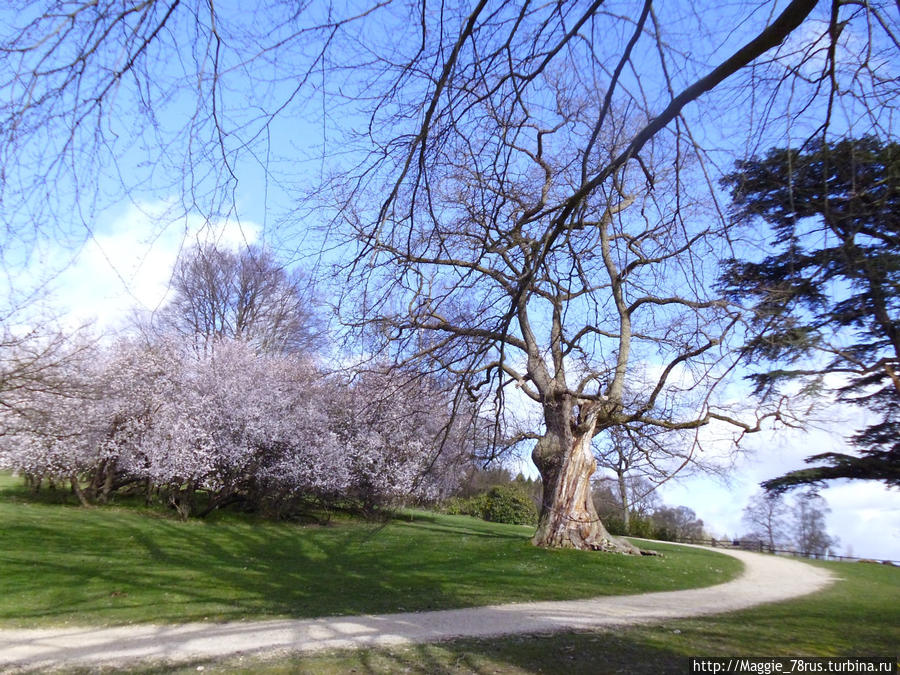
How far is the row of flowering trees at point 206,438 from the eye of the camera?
58.7 ft

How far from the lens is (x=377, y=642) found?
23.2 feet

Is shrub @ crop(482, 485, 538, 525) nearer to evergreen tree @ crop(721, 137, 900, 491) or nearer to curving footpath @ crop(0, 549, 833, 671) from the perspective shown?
curving footpath @ crop(0, 549, 833, 671)

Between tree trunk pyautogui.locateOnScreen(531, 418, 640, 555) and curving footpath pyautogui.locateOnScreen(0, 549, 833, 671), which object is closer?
curving footpath pyautogui.locateOnScreen(0, 549, 833, 671)

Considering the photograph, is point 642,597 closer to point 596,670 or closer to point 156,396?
point 596,670

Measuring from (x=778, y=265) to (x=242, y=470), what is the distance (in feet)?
61.2

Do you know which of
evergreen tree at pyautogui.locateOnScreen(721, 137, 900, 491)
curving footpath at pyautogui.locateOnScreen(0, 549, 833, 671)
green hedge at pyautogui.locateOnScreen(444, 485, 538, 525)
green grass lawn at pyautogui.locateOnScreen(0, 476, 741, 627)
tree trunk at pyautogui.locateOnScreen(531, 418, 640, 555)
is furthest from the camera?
green hedge at pyautogui.locateOnScreen(444, 485, 538, 525)

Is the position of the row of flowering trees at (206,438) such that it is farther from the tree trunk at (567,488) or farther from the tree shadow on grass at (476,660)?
the tree shadow on grass at (476,660)

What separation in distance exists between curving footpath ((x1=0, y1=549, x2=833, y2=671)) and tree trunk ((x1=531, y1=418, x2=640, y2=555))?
15.6ft

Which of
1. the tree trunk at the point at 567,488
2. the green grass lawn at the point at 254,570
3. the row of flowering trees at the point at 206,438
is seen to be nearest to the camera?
the green grass lawn at the point at 254,570

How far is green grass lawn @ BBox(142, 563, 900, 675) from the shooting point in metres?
6.16

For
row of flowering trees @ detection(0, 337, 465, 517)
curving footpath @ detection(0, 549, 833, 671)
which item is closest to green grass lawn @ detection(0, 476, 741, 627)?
curving footpath @ detection(0, 549, 833, 671)

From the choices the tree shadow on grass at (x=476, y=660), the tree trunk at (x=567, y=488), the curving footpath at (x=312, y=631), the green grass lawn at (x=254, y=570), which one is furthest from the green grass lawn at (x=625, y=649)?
the tree trunk at (x=567, y=488)

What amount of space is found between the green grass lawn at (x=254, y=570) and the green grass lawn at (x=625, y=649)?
57.2 inches

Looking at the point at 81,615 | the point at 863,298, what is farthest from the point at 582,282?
the point at 81,615
